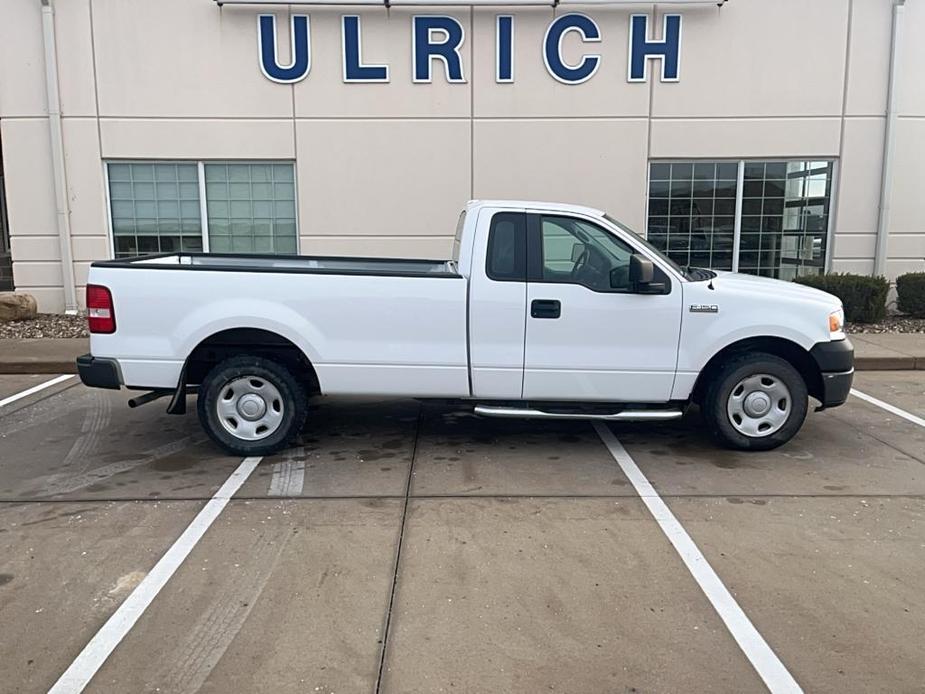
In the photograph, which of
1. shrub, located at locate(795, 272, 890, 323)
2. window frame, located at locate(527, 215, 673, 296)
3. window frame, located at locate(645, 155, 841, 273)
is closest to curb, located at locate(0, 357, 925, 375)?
shrub, located at locate(795, 272, 890, 323)

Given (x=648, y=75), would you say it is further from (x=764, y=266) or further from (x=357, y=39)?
(x=357, y=39)

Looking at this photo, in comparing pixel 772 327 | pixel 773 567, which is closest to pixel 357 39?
pixel 772 327

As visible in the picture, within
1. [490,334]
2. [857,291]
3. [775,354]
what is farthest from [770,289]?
[857,291]

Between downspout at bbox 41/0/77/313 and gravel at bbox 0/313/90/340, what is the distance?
0.28m

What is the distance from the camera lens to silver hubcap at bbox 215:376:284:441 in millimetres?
5770

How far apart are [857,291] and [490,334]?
7968 millimetres

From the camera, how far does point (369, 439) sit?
6.36 m

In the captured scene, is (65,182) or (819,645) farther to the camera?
(65,182)

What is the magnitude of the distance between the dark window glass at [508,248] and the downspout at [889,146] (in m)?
8.75

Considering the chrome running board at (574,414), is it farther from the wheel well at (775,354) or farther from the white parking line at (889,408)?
the white parking line at (889,408)

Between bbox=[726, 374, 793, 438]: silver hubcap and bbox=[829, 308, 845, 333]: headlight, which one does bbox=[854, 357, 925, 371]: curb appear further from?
bbox=[726, 374, 793, 438]: silver hubcap

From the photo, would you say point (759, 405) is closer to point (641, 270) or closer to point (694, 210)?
point (641, 270)

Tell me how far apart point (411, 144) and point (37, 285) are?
21.0ft

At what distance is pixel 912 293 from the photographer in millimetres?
11562
